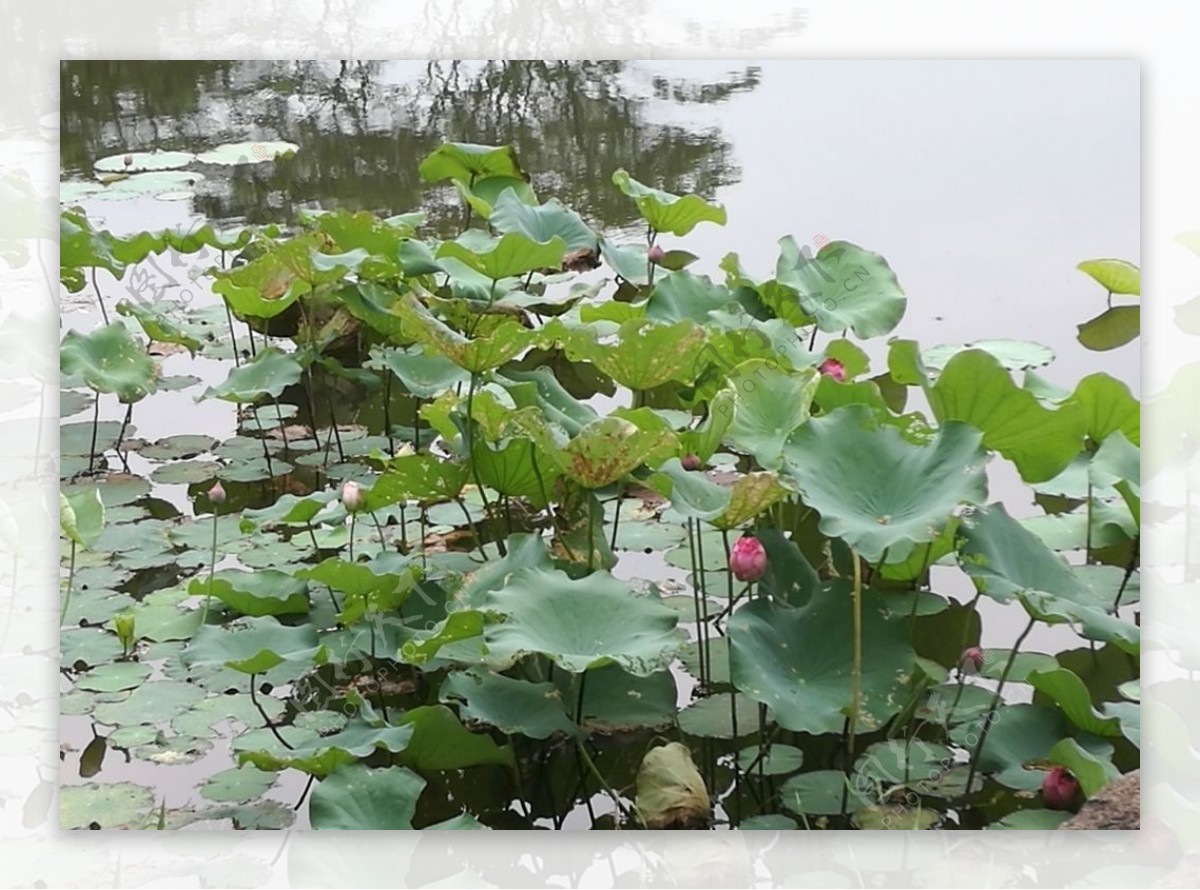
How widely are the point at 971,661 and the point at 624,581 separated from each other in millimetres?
366

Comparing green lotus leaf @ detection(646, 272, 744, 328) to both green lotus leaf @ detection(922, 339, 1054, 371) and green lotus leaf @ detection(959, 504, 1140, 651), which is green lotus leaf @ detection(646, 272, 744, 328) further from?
green lotus leaf @ detection(959, 504, 1140, 651)

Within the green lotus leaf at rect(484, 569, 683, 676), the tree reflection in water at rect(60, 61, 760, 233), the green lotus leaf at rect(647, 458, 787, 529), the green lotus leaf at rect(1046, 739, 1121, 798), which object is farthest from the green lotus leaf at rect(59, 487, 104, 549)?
the green lotus leaf at rect(1046, 739, 1121, 798)

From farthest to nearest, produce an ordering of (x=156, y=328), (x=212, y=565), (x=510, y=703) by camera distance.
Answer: (x=156, y=328), (x=212, y=565), (x=510, y=703)

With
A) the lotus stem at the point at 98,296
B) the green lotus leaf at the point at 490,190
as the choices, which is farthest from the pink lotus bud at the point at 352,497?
the green lotus leaf at the point at 490,190

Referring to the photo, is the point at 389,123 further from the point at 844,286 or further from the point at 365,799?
the point at 365,799

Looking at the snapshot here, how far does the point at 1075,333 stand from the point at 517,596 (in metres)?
0.88

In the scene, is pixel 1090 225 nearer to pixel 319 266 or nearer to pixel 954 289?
pixel 954 289

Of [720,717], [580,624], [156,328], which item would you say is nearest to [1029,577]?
[720,717]

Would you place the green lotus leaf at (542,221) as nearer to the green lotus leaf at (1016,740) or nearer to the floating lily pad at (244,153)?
the floating lily pad at (244,153)

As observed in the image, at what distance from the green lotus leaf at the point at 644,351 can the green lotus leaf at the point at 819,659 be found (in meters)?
0.34

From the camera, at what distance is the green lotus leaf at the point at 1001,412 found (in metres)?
1.35

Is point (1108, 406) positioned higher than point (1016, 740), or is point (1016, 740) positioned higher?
point (1108, 406)

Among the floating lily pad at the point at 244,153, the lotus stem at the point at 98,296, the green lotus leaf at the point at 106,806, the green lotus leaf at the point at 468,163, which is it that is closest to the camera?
the green lotus leaf at the point at 106,806

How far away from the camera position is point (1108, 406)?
1.57 m
